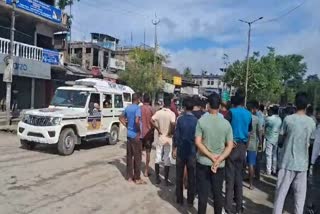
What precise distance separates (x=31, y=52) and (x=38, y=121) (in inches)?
487

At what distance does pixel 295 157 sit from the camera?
6.05 m

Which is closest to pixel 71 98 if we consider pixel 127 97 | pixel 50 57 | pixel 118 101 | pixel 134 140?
pixel 118 101

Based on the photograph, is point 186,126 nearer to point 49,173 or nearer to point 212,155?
point 212,155

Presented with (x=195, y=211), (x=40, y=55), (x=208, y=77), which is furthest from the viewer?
(x=208, y=77)

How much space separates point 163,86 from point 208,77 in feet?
211

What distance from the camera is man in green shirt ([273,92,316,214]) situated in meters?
6.06

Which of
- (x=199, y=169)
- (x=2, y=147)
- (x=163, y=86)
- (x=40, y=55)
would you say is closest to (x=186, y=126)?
(x=199, y=169)

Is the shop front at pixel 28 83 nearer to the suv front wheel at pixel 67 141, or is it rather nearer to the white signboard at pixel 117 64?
the suv front wheel at pixel 67 141

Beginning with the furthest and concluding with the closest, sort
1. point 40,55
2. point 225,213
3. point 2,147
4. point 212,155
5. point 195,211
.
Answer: point 40,55 → point 2,147 → point 195,211 → point 225,213 → point 212,155

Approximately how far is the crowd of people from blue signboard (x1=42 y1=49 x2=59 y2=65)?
56.0 ft

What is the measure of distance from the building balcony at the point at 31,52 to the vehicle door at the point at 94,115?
914 cm

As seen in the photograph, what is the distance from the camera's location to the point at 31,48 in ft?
78.6

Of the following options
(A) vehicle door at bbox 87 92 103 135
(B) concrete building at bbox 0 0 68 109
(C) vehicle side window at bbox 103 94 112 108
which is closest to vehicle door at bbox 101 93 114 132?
(C) vehicle side window at bbox 103 94 112 108

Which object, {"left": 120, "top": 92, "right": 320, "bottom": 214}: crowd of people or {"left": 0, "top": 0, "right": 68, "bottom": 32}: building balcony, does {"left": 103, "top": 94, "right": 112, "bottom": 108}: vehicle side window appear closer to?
{"left": 120, "top": 92, "right": 320, "bottom": 214}: crowd of people
